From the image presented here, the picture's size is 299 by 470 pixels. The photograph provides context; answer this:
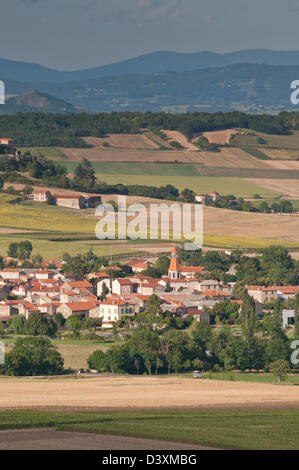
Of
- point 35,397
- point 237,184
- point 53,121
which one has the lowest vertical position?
point 35,397

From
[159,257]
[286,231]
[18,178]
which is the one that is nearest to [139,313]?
[159,257]

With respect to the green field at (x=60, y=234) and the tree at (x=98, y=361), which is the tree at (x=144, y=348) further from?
the green field at (x=60, y=234)

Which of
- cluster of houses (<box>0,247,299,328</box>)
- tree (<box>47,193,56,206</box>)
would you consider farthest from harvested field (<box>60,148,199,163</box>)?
cluster of houses (<box>0,247,299,328</box>)

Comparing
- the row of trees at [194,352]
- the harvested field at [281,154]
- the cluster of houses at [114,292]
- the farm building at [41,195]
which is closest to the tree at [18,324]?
the cluster of houses at [114,292]

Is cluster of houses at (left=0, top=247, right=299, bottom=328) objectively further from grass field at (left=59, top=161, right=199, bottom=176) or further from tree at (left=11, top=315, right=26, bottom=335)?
grass field at (left=59, top=161, right=199, bottom=176)

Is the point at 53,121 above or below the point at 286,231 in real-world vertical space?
above

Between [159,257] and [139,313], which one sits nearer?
[139,313]

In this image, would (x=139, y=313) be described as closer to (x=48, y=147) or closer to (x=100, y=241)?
(x=100, y=241)

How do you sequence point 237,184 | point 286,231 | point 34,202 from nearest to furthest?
point 286,231 < point 34,202 < point 237,184
